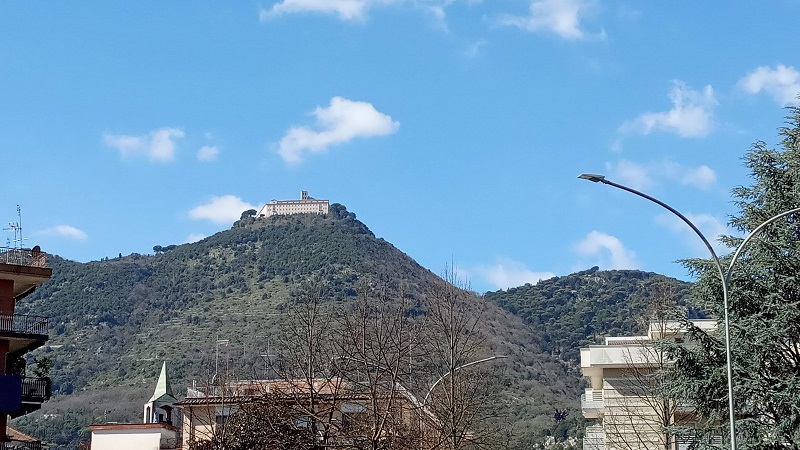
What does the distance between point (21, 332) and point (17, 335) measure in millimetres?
416

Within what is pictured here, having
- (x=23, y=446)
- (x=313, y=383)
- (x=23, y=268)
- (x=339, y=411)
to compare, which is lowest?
(x=23, y=446)

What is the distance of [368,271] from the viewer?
177500 millimetres

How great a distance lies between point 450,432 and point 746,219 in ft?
33.5

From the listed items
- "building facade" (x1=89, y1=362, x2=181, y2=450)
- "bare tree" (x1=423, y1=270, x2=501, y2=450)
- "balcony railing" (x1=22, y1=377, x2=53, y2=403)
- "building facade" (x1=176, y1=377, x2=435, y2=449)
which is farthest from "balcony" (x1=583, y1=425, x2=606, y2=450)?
"building facade" (x1=89, y1=362, x2=181, y2=450)

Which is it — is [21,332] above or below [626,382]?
above

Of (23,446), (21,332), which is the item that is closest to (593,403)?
(21,332)

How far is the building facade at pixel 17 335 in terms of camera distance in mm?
44562

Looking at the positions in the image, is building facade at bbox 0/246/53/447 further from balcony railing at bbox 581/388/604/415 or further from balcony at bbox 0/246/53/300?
balcony railing at bbox 581/388/604/415

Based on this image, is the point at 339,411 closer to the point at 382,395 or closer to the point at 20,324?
the point at 382,395

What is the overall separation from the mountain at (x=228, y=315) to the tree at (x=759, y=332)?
262 ft

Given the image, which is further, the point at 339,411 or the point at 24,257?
the point at 24,257

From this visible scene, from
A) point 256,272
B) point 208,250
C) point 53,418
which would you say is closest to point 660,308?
point 53,418

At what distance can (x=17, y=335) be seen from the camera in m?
45.2

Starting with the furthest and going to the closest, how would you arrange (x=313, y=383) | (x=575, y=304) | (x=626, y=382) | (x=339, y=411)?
(x=575, y=304) → (x=626, y=382) → (x=313, y=383) → (x=339, y=411)
